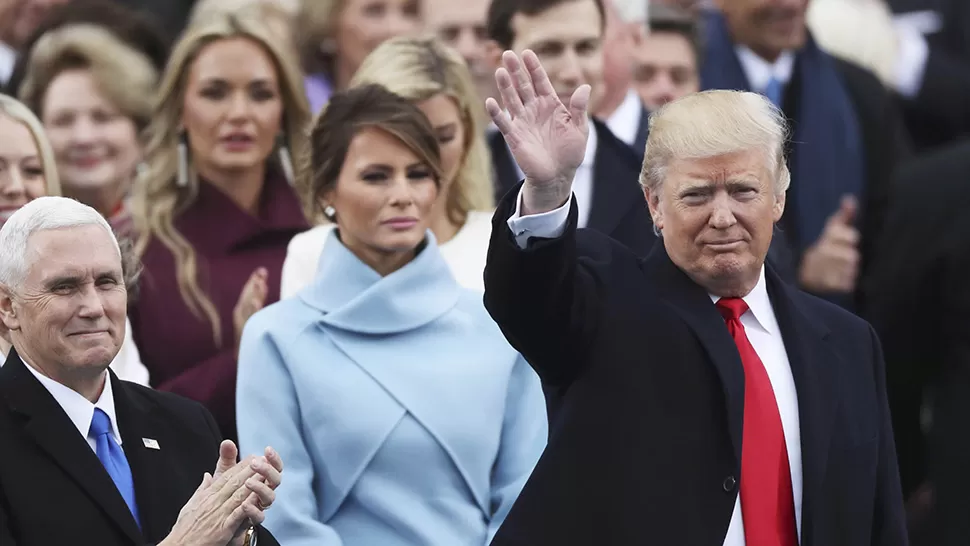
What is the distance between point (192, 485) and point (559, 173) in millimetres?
1147

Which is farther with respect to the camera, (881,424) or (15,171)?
(15,171)

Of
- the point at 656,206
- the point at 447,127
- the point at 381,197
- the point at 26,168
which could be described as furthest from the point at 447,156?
the point at 656,206

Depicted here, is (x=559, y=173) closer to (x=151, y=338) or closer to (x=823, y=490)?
(x=823, y=490)

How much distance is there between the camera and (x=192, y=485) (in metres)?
4.59

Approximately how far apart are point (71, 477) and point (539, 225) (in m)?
1.14

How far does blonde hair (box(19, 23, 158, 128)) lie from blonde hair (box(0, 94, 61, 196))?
1056mm

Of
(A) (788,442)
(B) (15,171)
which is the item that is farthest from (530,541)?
(B) (15,171)

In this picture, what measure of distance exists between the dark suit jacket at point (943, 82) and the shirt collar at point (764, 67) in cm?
141

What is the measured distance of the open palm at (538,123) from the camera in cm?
420

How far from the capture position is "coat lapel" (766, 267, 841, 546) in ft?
14.6

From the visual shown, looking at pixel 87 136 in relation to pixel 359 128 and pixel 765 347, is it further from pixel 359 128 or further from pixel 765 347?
pixel 765 347

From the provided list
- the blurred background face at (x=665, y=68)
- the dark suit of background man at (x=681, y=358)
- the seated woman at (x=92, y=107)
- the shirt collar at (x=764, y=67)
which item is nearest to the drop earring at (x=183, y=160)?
the seated woman at (x=92, y=107)

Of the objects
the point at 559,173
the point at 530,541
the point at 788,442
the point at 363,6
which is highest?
the point at 363,6

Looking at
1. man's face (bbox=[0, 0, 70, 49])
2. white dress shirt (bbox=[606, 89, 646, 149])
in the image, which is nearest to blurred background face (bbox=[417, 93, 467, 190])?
white dress shirt (bbox=[606, 89, 646, 149])
